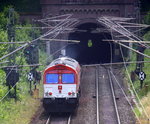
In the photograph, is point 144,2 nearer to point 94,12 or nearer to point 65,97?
point 94,12

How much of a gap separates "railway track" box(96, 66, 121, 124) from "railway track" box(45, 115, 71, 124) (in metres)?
1.61

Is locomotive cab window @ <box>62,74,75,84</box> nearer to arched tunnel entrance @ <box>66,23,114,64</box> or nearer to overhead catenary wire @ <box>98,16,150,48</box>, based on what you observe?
overhead catenary wire @ <box>98,16,150,48</box>

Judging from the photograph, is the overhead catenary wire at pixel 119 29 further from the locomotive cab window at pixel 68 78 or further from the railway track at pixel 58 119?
the railway track at pixel 58 119

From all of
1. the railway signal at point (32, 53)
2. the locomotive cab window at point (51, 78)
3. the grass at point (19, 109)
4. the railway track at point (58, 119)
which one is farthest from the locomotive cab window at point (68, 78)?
the railway signal at point (32, 53)

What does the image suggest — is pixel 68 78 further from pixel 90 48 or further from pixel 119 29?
pixel 90 48

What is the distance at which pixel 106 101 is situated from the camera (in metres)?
Result: 23.4

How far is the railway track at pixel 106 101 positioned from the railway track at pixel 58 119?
161 cm

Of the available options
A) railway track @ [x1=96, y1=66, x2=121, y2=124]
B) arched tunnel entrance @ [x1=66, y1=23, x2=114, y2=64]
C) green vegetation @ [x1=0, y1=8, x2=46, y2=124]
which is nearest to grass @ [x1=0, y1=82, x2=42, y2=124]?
green vegetation @ [x1=0, y1=8, x2=46, y2=124]

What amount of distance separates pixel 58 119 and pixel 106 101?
182 inches

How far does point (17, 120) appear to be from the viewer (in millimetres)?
18781

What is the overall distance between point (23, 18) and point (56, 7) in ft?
11.4

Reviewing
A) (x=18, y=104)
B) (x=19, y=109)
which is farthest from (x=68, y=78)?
(x=18, y=104)

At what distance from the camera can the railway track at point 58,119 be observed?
759 inches

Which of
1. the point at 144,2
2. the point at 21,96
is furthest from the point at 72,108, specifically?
the point at 144,2
